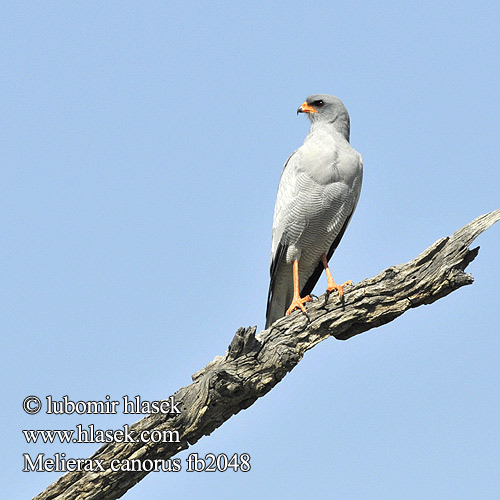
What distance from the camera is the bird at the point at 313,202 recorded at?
9.09 meters

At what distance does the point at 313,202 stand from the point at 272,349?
216 centimetres

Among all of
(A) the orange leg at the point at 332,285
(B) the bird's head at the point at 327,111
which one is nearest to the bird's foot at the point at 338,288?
(A) the orange leg at the point at 332,285

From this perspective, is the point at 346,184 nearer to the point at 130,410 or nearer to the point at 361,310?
the point at 361,310

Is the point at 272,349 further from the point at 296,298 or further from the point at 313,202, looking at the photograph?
the point at 313,202

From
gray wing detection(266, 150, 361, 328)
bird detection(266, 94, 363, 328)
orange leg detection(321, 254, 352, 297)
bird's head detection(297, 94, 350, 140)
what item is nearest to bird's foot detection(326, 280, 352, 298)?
orange leg detection(321, 254, 352, 297)

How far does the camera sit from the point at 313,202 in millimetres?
9141

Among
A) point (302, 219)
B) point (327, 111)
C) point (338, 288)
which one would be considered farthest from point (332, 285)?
point (327, 111)

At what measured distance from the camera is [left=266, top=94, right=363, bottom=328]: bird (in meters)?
9.09

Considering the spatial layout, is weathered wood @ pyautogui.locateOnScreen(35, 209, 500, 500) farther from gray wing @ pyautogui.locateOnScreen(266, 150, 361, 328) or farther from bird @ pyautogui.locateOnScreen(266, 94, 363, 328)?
gray wing @ pyautogui.locateOnScreen(266, 150, 361, 328)

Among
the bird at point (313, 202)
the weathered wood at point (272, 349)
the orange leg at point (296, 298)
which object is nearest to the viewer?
the weathered wood at point (272, 349)

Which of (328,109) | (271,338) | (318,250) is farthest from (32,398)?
(328,109)

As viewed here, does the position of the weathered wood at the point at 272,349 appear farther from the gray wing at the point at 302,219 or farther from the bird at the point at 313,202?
the gray wing at the point at 302,219

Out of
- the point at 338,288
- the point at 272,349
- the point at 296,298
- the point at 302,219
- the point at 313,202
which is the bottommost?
the point at 272,349

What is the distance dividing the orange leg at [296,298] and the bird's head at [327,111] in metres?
1.72
